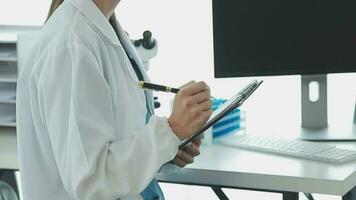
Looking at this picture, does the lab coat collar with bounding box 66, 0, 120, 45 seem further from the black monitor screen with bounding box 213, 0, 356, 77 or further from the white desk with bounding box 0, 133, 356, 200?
the black monitor screen with bounding box 213, 0, 356, 77

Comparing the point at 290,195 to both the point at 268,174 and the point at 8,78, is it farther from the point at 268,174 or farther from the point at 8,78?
the point at 8,78

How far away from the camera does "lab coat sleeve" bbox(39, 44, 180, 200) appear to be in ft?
3.38

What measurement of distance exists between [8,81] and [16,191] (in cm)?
39

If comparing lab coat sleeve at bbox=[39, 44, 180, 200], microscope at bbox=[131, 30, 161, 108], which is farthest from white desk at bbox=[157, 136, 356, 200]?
microscope at bbox=[131, 30, 161, 108]

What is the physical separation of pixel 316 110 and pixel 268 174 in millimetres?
565

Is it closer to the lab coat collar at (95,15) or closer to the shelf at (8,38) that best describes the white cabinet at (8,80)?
the shelf at (8,38)

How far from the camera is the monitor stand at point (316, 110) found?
5.98ft

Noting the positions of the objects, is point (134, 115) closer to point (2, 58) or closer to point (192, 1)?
point (2, 58)

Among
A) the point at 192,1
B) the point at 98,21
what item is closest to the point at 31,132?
the point at 98,21

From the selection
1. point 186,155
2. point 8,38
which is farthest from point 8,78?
point 186,155

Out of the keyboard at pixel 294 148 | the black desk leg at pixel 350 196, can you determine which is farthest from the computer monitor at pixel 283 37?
the black desk leg at pixel 350 196

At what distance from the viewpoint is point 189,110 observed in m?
1.13

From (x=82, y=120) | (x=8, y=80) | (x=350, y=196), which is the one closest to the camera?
(x=82, y=120)

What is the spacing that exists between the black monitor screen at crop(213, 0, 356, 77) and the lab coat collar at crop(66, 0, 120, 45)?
0.65 meters
